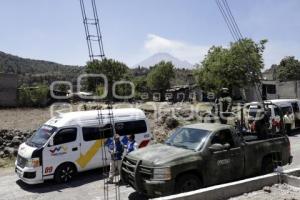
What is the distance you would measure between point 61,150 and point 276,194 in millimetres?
7335

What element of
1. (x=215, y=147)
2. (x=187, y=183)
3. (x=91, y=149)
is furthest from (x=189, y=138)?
(x=91, y=149)

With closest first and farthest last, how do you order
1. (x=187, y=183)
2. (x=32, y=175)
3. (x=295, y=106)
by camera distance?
(x=187, y=183) < (x=32, y=175) < (x=295, y=106)

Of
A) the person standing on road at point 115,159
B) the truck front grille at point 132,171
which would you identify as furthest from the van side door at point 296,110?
the truck front grille at point 132,171

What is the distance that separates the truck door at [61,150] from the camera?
12547 millimetres

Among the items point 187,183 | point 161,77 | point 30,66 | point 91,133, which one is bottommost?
point 187,183

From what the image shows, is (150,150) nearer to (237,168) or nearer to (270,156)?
(237,168)

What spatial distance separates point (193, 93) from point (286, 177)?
172ft

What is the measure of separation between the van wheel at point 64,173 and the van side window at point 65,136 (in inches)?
32.9

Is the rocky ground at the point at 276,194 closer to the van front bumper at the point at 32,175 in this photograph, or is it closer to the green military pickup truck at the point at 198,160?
the green military pickup truck at the point at 198,160

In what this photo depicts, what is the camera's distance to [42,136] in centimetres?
1318

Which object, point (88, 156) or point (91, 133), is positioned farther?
point (91, 133)

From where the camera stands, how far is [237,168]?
10555 mm

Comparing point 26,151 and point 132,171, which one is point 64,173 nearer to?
point 26,151

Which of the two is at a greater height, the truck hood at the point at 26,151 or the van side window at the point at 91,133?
the van side window at the point at 91,133
